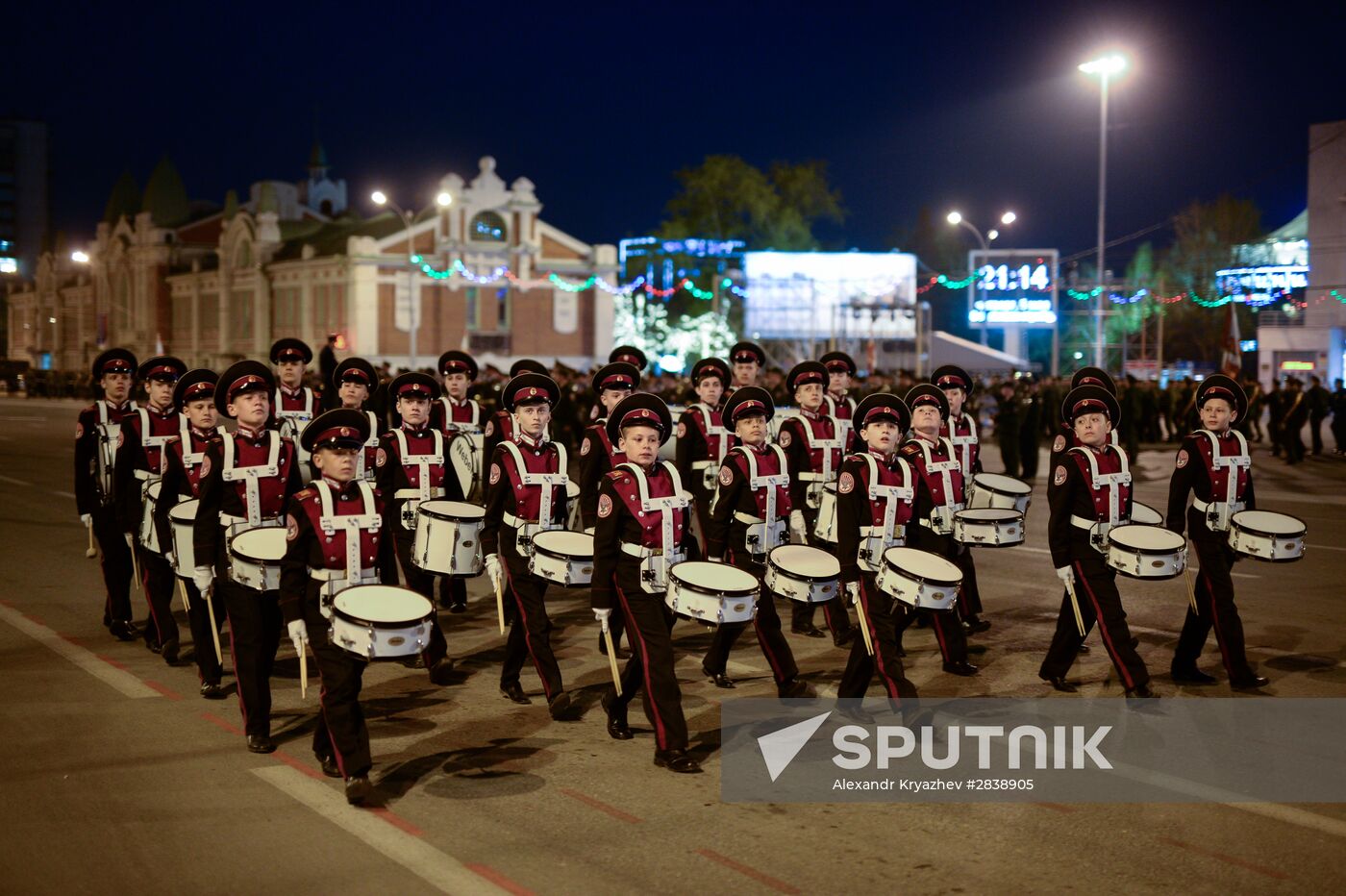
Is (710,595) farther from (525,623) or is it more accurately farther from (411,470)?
(411,470)

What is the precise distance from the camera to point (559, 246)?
7044 centimetres

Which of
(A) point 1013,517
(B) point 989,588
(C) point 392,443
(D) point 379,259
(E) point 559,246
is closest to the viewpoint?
(A) point 1013,517

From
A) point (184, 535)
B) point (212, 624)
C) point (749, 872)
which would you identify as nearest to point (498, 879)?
point (749, 872)

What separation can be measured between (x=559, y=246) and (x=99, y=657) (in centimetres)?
6180

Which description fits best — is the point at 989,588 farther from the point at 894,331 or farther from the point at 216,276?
the point at 216,276

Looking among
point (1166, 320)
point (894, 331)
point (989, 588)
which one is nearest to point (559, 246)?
point (894, 331)

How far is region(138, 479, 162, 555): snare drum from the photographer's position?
9.13 metres

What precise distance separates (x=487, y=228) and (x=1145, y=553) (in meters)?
62.6

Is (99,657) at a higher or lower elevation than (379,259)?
lower

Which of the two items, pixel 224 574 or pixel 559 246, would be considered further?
pixel 559 246

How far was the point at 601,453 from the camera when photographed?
9.61 meters

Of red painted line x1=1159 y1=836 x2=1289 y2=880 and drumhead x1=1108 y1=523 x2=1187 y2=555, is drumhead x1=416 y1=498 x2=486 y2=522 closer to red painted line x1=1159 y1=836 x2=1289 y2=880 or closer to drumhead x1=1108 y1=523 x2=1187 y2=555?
drumhead x1=1108 y1=523 x2=1187 y2=555

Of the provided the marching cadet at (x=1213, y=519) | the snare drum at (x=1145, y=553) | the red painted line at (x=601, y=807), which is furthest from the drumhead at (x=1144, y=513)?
the red painted line at (x=601, y=807)

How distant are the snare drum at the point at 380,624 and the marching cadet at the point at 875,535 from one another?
2557 millimetres
